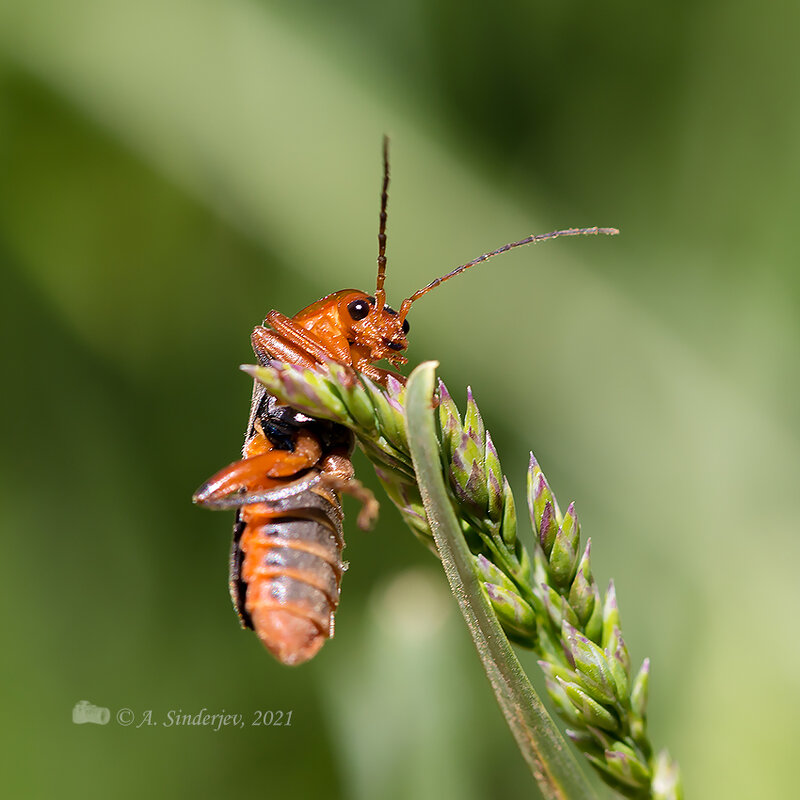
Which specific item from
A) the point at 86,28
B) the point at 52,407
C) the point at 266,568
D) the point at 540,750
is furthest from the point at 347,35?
the point at 540,750

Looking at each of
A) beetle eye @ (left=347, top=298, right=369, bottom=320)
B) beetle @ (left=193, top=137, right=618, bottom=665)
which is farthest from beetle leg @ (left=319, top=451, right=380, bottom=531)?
beetle eye @ (left=347, top=298, right=369, bottom=320)

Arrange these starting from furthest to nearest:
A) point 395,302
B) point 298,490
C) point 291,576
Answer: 1. point 395,302
2. point 298,490
3. point 291,576

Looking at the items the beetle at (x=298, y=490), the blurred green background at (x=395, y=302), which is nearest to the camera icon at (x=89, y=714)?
the blurred green background at (x=395, y=302)

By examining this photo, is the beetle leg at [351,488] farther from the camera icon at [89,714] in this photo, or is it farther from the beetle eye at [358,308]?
the camera icon at [89,714]

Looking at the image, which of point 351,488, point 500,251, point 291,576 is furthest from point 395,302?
point 291,576

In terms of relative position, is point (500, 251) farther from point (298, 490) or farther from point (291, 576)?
point (291, 576)

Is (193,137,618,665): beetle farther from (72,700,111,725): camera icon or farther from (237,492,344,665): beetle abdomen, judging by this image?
(72,700,111,725): camera icon
